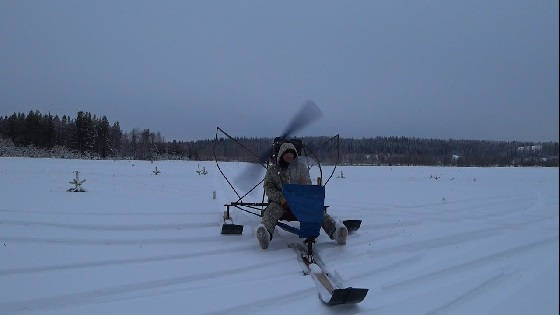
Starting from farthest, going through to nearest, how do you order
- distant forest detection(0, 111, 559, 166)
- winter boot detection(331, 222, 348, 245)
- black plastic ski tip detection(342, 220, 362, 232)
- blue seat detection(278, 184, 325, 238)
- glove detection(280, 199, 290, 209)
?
distant forest detection(0, 111, 559, 166)
black plastic ski tip detection(342, 220, 362, 232)
glove detection(280, 199, 290, 209)
winter boot detection(331, 222, 348, 245)
blue seat detection(278, 184, 325, 238)

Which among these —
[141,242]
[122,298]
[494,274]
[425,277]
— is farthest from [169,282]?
[494,274]

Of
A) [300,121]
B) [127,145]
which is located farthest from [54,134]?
[300,121]

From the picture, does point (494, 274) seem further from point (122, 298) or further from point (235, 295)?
point (122, 298)

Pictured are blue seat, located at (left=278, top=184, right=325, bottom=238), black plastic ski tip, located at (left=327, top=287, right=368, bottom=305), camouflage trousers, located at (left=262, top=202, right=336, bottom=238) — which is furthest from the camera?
camouflage trousers, located at (left=262, top=202, right=336, bottom=238)

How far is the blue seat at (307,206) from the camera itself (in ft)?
19.1

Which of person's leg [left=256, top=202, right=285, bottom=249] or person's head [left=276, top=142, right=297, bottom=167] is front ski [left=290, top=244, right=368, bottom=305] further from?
person's head [left=276, top=142, right=297, bottom=167]

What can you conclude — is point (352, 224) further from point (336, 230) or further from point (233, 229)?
point (233, 229)

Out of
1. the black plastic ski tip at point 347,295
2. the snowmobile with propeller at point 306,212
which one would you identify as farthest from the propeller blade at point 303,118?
the black plastic ski tip at point 347,295

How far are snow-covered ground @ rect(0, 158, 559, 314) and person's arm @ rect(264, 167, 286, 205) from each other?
0.73 meters

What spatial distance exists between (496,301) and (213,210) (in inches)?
248

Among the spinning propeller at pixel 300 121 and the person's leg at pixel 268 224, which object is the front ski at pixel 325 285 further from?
the spinning propeller at pixel 300 121

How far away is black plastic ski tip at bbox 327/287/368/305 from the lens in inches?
154

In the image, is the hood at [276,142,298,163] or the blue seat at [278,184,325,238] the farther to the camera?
the hood at [276,142,298,163]

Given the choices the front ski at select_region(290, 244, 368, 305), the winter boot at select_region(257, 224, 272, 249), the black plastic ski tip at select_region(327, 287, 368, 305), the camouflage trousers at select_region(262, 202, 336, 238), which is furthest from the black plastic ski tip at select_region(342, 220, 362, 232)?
the black plastic ski tip at select_region(327, 287, 368, 305)
